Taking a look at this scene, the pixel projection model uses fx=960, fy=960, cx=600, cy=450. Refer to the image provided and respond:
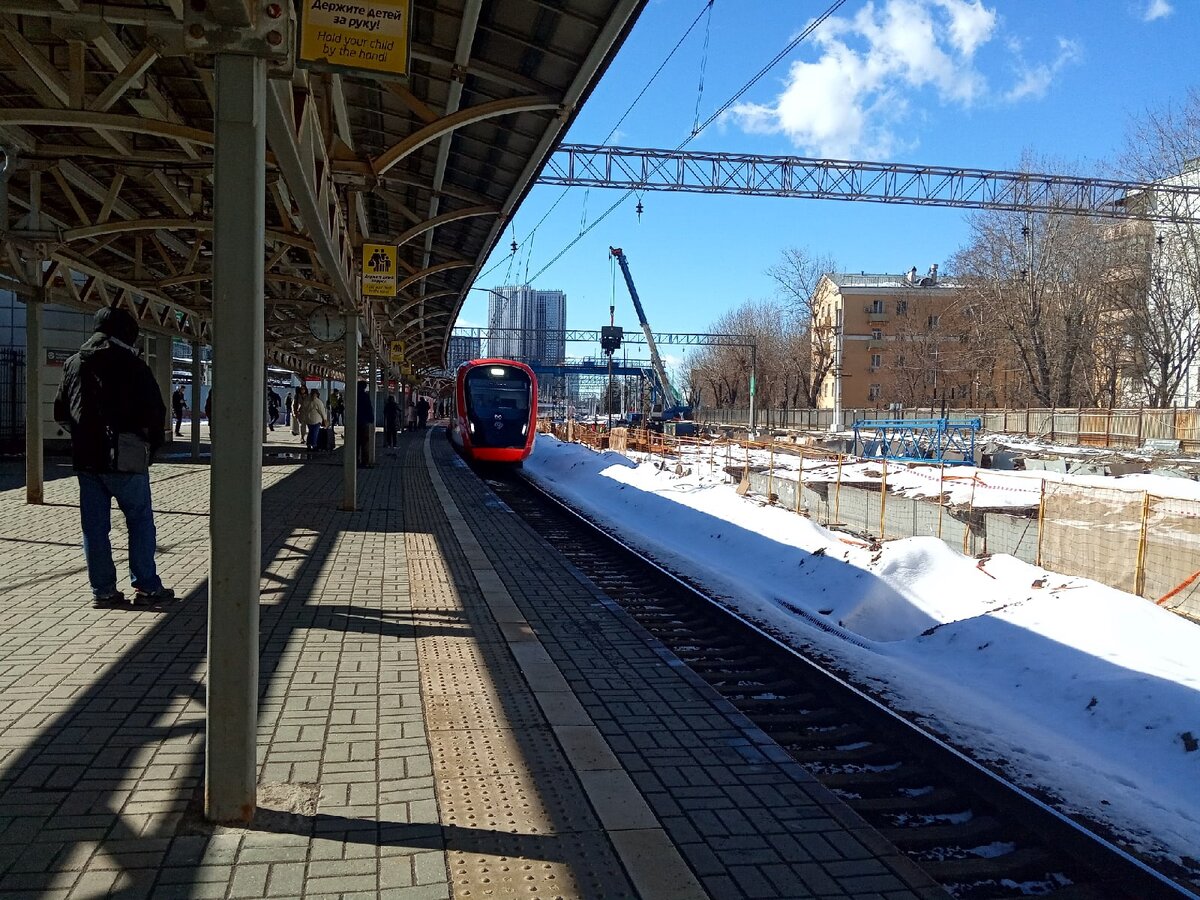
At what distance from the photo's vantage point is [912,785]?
4.64m

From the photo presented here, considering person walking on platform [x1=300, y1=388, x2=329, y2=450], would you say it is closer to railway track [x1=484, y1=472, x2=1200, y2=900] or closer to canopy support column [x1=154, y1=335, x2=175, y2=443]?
canopy support column [x1=154, y1=335, x2=175, y2=443]

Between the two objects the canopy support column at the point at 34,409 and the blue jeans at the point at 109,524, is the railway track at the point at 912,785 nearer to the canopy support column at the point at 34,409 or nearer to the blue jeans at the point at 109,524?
the blue jeans at the point at 109,524

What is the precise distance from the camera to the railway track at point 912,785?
3666mm

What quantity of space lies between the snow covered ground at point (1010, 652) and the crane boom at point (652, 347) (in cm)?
4789

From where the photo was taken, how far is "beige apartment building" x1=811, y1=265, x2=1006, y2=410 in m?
57.8

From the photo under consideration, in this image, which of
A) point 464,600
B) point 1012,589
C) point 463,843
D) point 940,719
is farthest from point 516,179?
point 463,843

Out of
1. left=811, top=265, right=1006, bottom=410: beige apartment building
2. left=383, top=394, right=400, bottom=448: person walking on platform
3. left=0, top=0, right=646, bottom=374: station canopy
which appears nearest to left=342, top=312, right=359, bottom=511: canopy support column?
left=0, top=0, right=646, bottom=374: station canopy

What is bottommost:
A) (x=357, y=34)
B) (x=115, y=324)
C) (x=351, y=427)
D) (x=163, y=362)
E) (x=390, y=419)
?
(x=390, y=419)

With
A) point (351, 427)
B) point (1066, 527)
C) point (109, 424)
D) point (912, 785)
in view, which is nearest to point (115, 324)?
point (109, 424)

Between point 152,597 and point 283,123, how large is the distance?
3.71 metres

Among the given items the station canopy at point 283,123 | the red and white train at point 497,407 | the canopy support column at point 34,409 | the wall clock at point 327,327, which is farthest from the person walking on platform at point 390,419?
the canopy support column at point 34,409

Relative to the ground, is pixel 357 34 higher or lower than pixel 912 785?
higher

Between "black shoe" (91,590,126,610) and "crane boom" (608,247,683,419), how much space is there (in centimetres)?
5208

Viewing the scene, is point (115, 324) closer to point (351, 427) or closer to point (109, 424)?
point (109, 424)
